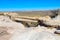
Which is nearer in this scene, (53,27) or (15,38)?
(15,38)

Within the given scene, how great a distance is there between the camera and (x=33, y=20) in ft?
63.9

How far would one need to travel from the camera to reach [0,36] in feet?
36.1

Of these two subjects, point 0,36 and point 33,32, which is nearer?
point 0,36

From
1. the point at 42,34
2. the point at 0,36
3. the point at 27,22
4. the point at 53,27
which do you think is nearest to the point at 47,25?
the point at 53,27

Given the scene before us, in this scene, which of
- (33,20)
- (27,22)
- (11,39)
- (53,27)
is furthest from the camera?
(33,20)

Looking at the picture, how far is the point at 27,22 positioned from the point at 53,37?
7.40m

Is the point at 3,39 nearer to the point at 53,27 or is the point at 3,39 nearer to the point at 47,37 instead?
the point at 47,37

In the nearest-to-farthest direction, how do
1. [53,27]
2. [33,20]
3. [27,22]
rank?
[53,27] < [27,22] < [33,20]

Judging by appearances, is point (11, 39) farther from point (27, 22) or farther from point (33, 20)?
point (33, 20)

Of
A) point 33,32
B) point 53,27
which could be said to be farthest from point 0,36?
point 53,27

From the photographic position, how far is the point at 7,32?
450 inches

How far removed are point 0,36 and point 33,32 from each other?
194cm

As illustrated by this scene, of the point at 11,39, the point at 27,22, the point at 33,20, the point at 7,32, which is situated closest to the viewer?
the point at 11,39

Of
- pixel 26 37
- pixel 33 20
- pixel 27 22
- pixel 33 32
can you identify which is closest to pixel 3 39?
pixel 26 37
